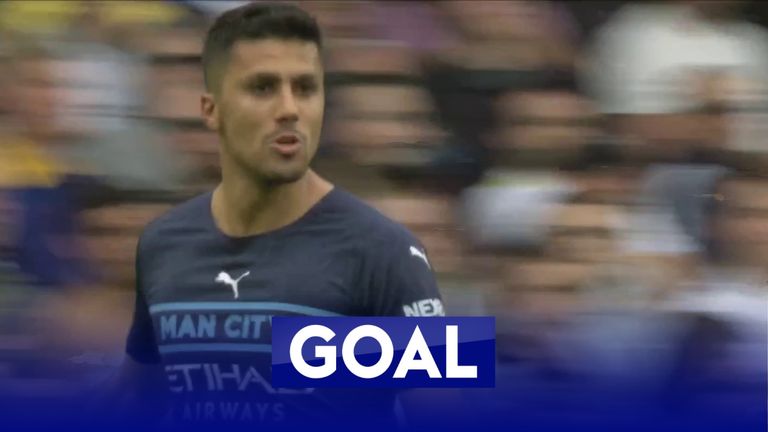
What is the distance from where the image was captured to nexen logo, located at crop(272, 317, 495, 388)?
3.36m

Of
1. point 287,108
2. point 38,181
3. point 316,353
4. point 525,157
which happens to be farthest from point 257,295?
point 525,157

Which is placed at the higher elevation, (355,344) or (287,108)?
(287,108)

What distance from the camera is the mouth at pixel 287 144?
3342mm

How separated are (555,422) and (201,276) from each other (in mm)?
780

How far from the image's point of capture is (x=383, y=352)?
339 cm

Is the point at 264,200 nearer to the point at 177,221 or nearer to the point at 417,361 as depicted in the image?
the point at 177,221

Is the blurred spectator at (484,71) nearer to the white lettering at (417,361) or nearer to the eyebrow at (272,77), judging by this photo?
the eyebrow at (272,77)

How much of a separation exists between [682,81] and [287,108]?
2.60 ft

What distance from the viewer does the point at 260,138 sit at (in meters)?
3.35

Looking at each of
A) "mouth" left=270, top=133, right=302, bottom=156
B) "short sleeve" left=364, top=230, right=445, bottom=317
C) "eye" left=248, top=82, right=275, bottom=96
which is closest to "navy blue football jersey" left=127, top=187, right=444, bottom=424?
"short sleeve" left=364, top=230, right=445, bottom=317

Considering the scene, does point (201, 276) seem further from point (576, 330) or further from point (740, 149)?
point (740, 149)

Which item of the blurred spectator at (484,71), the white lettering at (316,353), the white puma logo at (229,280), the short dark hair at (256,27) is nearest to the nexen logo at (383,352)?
the white lettering at (316,353)

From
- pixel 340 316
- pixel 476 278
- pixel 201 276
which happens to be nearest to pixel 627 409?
pixel 476 278

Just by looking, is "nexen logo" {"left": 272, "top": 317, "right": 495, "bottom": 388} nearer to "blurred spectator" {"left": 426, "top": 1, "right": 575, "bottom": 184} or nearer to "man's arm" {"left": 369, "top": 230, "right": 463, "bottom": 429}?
"man's arm" {"left": 369, "top": 230, "right": 463, "bottom": 429}
